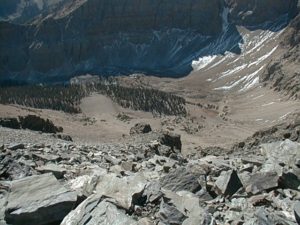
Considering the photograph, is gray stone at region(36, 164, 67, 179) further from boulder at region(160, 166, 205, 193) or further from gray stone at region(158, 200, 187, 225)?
gray stone at region(158, 200, 187, 225)

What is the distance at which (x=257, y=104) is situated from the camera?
196 m

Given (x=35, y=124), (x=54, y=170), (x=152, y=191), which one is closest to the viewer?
(x=152, y=191)

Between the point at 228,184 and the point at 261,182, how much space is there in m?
1.13

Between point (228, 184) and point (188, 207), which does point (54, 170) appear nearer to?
point (188, 207)

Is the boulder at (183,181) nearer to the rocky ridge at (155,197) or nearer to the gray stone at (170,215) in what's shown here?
the rocky ridge at (155,197)

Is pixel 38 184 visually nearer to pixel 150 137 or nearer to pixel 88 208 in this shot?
pixel 88 208

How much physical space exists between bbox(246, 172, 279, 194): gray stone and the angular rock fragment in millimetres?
339

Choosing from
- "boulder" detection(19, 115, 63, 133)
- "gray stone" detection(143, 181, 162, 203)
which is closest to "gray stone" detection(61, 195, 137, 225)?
"gray stone" detection(143, 181, 162, 203)

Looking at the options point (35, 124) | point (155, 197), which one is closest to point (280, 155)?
point (155, 197)

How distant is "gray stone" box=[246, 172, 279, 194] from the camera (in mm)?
15102

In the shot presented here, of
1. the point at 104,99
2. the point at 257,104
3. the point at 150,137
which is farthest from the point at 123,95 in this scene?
the point at 150,137

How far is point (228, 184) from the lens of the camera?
15.1 meters

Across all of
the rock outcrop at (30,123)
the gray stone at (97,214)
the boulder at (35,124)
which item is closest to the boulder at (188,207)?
the gray stone at (97,214)

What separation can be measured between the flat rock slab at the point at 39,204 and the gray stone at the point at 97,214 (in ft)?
1.31
